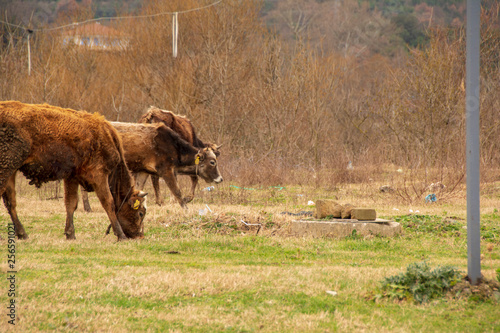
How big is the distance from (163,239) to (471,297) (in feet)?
18.0

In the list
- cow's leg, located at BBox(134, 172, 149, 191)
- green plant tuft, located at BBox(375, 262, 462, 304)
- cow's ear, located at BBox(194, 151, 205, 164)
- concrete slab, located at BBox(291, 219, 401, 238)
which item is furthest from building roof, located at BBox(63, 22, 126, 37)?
green plant tuft, located at BBox(375, 262, 462, 304)

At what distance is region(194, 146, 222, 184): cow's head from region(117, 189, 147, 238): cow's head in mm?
5335

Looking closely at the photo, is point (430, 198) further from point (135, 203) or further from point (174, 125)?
point (135, 203)

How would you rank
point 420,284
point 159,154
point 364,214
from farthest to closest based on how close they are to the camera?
point 159,154
point 364,214
point 420,284

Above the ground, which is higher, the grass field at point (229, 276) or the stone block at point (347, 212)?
the stone block at point (347, 212)

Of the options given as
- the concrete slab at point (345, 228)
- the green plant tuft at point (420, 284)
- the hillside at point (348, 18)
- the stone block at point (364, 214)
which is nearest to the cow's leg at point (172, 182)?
the concrete slab at point (345, 228)

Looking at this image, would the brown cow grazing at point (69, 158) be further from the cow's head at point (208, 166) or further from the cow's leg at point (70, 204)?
the cow's head at point (208, 166)

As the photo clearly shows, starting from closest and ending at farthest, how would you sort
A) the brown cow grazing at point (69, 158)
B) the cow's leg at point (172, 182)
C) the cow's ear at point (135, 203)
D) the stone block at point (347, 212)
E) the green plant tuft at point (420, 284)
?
the green plant tuft at point (420, 284) < the brown cow grazing at point (69, 158) < the cow's ear at point (135, 203) < the stone block at point (347, 212) < the cow's leg at point (172, 182)

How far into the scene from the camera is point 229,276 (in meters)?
7.10

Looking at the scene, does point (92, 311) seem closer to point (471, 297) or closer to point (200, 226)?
point (471, 297)

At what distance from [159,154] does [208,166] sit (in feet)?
5.85

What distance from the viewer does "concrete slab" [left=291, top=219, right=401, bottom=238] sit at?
10.2 metres

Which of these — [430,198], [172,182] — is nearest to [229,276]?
[172,182]

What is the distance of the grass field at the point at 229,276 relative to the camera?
18.2 feet
